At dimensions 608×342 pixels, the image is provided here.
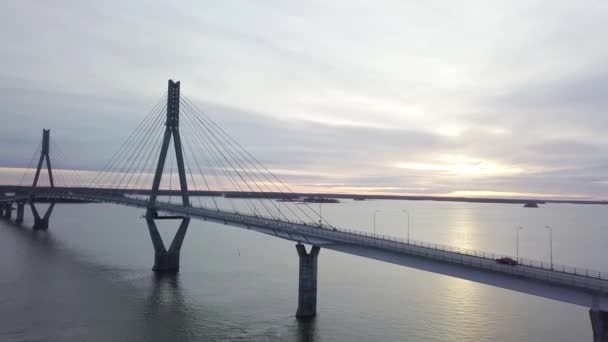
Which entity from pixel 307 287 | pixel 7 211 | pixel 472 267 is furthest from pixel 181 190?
pixel 7 211

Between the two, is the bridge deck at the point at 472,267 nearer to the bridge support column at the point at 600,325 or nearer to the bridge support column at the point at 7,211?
the bridge support column at the point at 600,325

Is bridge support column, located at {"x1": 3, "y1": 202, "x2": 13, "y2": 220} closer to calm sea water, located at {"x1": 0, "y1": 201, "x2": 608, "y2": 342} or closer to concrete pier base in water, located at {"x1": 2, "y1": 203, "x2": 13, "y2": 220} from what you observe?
concrete pier base in water, located at {"x1": 2, "y1": 203, "x2": 13, "y2": 220}

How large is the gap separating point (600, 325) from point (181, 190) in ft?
186

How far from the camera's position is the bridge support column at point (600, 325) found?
25.0 m

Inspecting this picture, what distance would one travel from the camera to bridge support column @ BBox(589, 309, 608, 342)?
25.0 meters

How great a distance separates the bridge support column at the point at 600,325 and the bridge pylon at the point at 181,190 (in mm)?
52963

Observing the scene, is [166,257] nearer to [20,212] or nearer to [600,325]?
[600,325]

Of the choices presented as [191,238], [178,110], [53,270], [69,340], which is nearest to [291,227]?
[69,340]

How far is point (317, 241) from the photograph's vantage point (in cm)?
4344

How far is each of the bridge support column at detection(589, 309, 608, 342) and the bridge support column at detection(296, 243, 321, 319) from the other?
77.9 feet

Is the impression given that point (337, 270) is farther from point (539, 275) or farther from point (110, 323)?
point (539, 275)

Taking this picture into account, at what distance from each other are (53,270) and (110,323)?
32901 millimetres

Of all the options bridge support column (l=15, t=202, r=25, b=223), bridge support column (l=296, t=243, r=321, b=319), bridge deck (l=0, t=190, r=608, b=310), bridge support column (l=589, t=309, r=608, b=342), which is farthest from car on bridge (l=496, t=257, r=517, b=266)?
bridge support column (l=15, t=202, r=25, b=223)

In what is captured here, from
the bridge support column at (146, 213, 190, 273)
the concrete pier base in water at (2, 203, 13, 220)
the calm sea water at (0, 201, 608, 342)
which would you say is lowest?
the calm sea water at (0, 201, 608, 342)
